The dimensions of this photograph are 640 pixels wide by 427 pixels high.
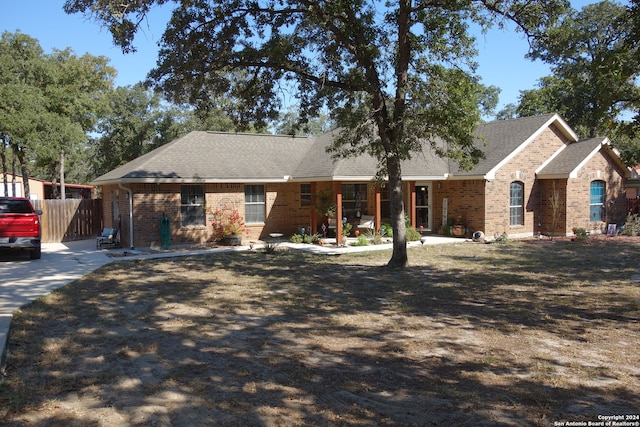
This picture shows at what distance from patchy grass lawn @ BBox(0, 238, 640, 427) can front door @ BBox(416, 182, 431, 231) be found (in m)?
10.5

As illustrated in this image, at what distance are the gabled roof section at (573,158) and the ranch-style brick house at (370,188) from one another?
0.05 m

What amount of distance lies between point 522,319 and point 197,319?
5.35 m

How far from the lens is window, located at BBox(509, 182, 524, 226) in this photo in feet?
67.1

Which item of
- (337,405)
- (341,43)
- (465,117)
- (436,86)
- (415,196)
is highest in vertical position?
(341,43)

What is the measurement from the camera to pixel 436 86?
11.6 meters

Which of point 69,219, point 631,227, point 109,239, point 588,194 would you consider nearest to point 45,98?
point 69,219

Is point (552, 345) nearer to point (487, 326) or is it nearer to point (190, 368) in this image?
point (487, 326)

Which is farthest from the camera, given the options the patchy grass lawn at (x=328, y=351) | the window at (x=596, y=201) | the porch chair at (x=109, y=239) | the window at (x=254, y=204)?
the window at (x=596, y=201)

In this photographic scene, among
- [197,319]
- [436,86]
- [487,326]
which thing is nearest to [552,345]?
[487,326]

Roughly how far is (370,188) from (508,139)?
7125mm

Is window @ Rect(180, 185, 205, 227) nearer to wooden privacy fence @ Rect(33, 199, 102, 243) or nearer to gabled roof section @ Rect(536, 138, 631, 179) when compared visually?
wooden privacy fence @ Rect(33, 199, 102, 243)

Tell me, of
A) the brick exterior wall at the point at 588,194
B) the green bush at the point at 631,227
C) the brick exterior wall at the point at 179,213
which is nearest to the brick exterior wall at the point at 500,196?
the brick exterior wall at the point at 588,194

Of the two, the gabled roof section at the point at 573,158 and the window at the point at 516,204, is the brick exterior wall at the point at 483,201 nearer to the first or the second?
the window at the point at 516,204

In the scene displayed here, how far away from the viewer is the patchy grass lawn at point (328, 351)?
4.55 metres
